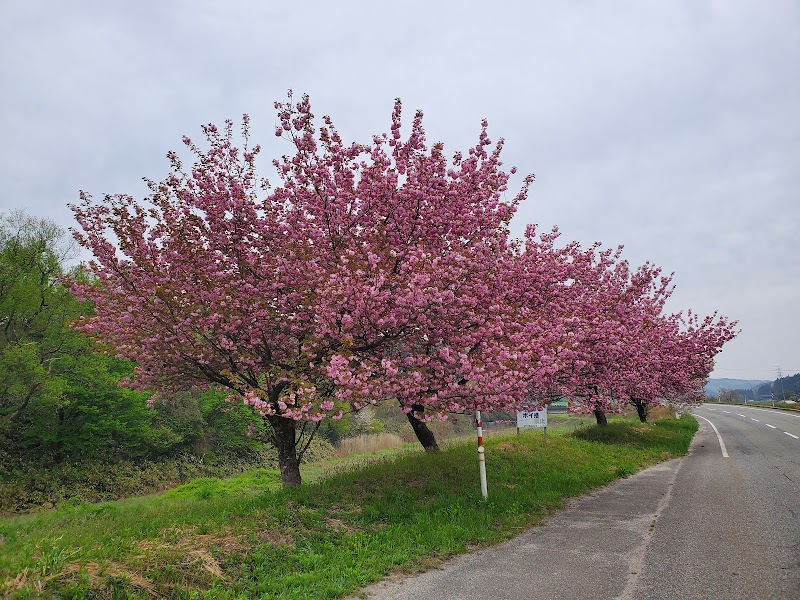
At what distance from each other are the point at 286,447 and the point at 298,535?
392 centimetres

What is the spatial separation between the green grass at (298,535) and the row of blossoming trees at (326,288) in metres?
1.85

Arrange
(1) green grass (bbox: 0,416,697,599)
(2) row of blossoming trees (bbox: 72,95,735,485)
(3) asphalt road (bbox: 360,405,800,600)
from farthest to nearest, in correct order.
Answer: (2) row of blossoming trees (bbox: 72,95,735,485) → (3) asphalt road (bbox: 360,405,800,600) → (1) green grass (bbox: 0,416,697,599)

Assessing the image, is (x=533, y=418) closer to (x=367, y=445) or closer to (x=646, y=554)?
(x=646, y=554)

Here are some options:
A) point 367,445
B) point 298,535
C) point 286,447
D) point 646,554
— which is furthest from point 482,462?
point 367,445

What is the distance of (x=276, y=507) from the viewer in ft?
29.1

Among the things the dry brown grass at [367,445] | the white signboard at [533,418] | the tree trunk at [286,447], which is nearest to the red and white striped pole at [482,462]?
the tree trunk at [286,447]

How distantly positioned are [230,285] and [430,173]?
4681 mm

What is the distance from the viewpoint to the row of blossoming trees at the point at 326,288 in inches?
368

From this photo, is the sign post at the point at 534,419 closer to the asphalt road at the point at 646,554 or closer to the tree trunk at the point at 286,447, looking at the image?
the asphalt road at the point at 646,554

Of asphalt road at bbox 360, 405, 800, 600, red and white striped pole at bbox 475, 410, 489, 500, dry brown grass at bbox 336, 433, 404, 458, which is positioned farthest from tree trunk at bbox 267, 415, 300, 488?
dry brown grass at bbox 336, 433, 404, 458

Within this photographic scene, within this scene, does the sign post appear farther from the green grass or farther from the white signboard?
the green grass

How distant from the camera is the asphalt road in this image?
5719 millimetres

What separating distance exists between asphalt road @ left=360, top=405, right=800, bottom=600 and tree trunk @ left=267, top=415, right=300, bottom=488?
212 inches

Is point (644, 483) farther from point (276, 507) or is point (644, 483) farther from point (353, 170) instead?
point (353, 170)
